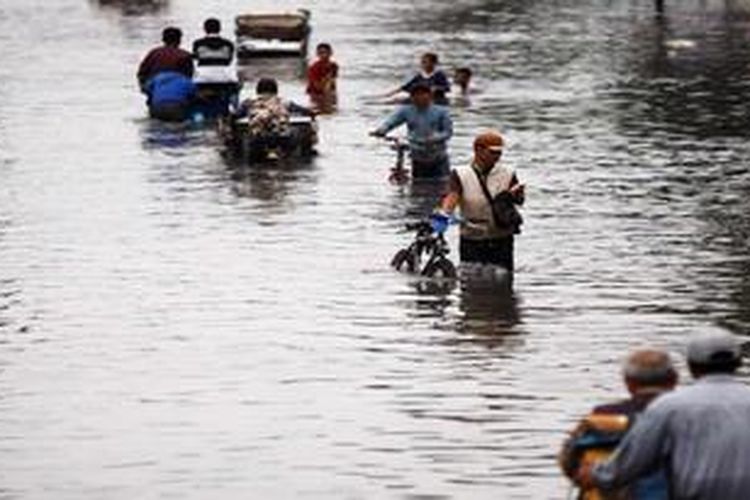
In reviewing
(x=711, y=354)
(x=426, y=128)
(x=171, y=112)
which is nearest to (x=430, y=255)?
(x=426, y=128)

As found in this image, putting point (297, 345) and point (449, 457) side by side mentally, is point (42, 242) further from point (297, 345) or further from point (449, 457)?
point (449, 457)

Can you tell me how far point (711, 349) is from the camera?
Answer: 29.5 feet

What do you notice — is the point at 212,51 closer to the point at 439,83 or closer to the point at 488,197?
the point at 439,83

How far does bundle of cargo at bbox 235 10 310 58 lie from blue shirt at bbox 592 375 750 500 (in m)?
41.3

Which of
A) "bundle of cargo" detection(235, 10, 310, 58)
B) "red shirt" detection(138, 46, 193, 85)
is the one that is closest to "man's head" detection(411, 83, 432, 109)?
"red shirt" detection(138, 46, 193, 85)

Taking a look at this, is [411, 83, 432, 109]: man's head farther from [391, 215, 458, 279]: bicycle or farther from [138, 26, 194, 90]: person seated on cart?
[138, 26, 194, 90]: person seated on cart

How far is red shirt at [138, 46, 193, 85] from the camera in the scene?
34.9m

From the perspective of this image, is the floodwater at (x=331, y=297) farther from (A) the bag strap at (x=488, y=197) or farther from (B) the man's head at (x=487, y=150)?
(B) the man's head at (x=487, y=150)

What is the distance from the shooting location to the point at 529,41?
5388cm

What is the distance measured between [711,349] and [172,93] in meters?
26.4

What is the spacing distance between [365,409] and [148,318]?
418 centimetres

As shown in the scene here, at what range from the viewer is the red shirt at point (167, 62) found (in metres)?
34.9

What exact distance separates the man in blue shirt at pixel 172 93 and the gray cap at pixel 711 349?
2635cm

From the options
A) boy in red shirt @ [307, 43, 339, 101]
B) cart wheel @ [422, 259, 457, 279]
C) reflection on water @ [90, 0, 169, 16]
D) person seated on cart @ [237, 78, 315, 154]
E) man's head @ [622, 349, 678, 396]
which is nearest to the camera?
man's head @ [622, 349, 678, 396]
